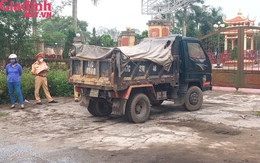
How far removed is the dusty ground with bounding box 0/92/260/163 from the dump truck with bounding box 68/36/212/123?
40 cm

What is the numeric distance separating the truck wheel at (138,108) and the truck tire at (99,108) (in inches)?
42.5

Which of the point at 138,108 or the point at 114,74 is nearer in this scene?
the point at 114,74

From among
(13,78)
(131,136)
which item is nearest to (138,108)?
(131,136)

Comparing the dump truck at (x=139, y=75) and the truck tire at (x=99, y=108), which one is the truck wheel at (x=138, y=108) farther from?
the truck tire at (x=99, y=108)

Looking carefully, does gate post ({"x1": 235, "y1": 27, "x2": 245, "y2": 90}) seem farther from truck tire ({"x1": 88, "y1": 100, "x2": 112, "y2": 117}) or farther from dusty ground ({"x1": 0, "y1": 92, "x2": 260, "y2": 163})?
truck tire ({"x1": 88, "y1": 100, "x2": 112, "y2": 117})

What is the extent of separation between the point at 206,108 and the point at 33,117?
5.00 meters

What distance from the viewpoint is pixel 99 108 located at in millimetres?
9195

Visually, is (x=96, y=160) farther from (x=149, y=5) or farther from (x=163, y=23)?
(x=149, y=5)

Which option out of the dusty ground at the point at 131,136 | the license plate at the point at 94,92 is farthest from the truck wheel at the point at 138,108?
the license plate at the point at 94,92

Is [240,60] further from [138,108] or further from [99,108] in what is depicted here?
[99,108]

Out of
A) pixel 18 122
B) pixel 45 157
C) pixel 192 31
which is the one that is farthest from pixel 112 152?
pixel 192 31

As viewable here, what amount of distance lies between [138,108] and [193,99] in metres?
2.12

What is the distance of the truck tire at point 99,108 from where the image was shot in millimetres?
9102

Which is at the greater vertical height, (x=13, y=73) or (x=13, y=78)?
(x=13, y=73)
